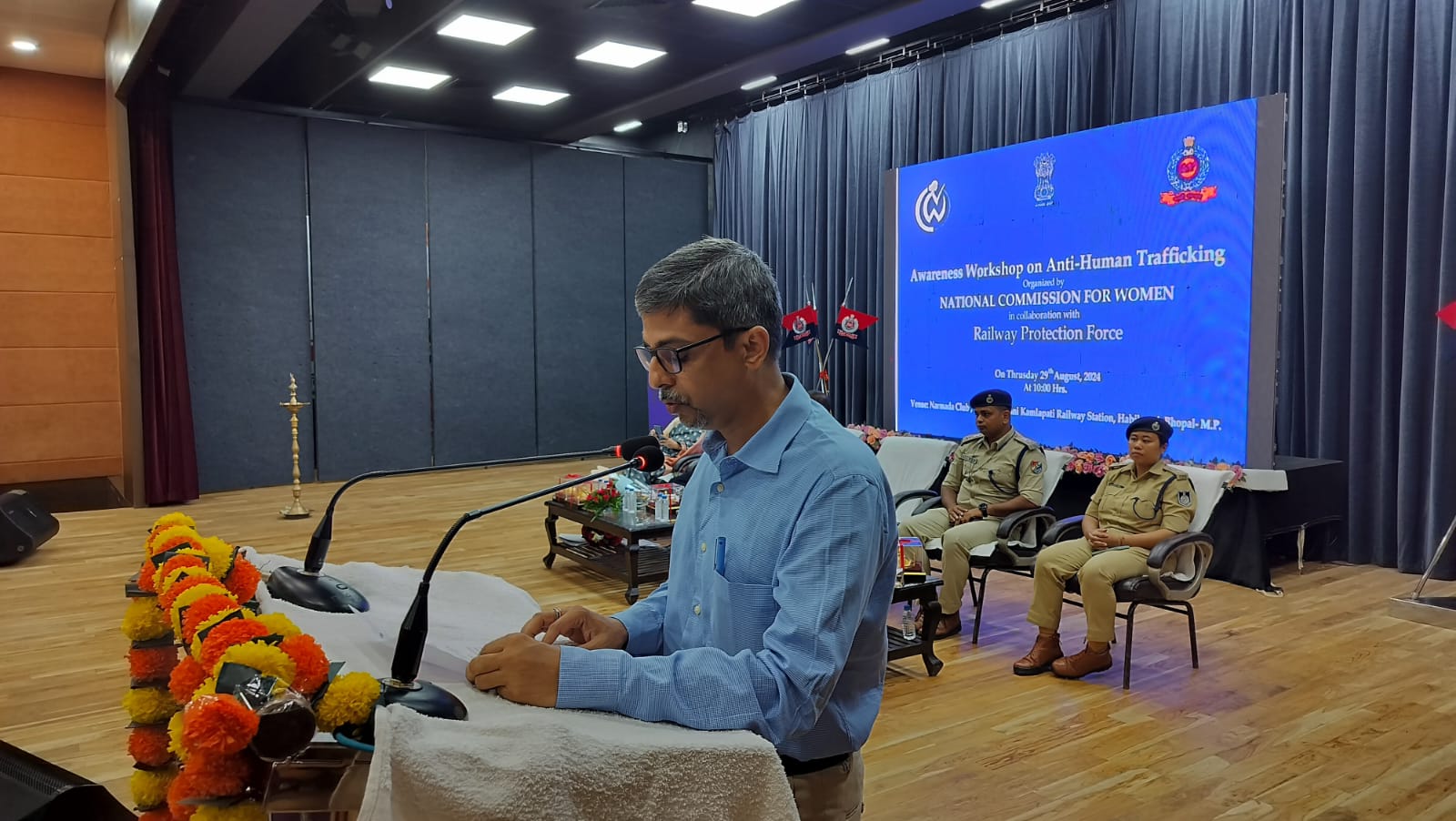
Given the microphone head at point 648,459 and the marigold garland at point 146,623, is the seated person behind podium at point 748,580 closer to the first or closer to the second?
the microphone head at point 648,459

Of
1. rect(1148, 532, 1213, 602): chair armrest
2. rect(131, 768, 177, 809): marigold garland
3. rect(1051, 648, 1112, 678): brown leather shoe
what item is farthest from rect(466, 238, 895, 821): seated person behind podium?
rect(1148, 532, 1213, 602): chair armrest

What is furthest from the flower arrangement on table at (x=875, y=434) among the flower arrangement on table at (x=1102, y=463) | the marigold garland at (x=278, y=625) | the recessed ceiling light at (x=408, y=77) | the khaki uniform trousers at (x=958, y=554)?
the marigold garland at (x=278, y=625)

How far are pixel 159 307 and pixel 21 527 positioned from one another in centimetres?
244

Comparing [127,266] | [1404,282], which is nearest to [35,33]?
[127,266]

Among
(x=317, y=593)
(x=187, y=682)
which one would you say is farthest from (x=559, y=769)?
(x=317, y=593)

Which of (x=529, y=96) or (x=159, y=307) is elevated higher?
(x=529, y=96)

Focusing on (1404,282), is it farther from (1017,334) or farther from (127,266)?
(127,266)

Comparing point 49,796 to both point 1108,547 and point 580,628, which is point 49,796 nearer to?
point 580,628

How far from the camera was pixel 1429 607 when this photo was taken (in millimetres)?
4402

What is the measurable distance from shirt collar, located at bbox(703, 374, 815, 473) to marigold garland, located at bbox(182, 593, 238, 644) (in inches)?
28.6

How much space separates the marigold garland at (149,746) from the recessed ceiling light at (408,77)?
6702 millimetres

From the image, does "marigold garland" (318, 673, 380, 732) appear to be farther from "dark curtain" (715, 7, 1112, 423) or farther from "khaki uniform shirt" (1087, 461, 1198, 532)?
"dark curtain" (715, 7, 1112, 423)

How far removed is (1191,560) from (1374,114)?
3.20m

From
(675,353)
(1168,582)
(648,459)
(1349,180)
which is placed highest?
(1349,180)
